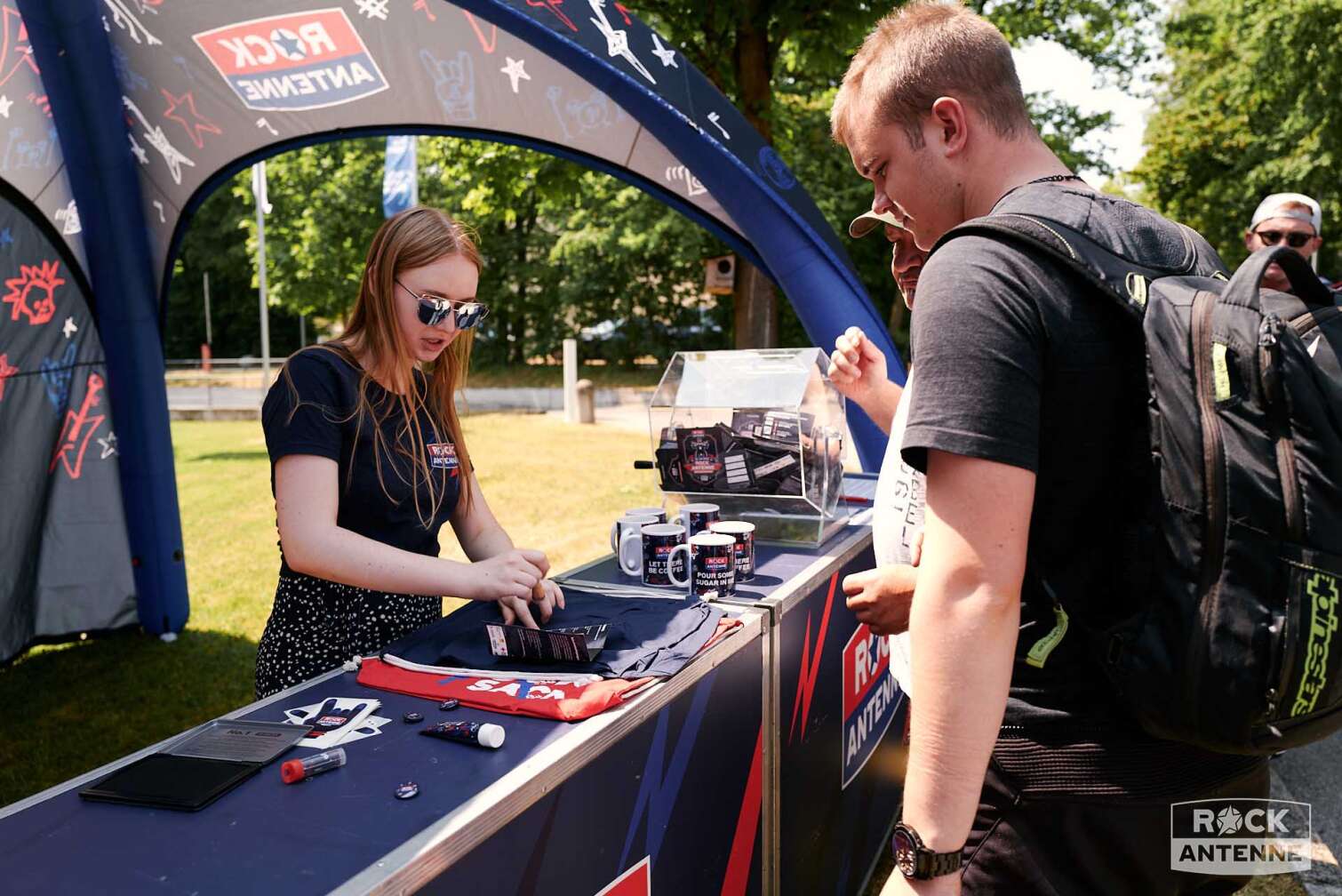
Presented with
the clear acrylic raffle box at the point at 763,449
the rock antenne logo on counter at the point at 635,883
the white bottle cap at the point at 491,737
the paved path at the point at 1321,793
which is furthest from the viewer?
the paved path at the point at 1321,793

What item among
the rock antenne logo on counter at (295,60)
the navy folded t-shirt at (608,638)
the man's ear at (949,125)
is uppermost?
the rock antenne logo on counter at (295,60)

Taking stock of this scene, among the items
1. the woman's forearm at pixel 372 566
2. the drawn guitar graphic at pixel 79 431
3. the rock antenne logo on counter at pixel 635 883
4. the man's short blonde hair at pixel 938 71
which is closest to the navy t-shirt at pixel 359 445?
the woman's forearm at pixel 372 566

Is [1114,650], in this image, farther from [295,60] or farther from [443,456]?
[295,60]

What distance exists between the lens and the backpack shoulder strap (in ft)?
3.54

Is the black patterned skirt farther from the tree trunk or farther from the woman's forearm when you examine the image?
the tree trunk

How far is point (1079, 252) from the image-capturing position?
1.09 metres

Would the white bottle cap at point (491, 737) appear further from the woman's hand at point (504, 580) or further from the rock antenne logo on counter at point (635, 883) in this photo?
the woman's hand at point (504, 580)

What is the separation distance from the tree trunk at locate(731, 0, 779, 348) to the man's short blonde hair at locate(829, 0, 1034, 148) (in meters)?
5.70

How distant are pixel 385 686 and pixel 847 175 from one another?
17.7m

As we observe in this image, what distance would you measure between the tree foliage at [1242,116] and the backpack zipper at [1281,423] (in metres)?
15.6

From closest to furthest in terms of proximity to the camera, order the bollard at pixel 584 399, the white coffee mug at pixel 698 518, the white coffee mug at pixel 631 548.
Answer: the white coffee mug at pixel 631 548 → the white coffee mug at pixel 698 518 → the bollard at pixel 584 399

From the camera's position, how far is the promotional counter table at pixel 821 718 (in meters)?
2.16

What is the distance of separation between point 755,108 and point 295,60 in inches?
173

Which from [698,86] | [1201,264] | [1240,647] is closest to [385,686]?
[1240,647]
